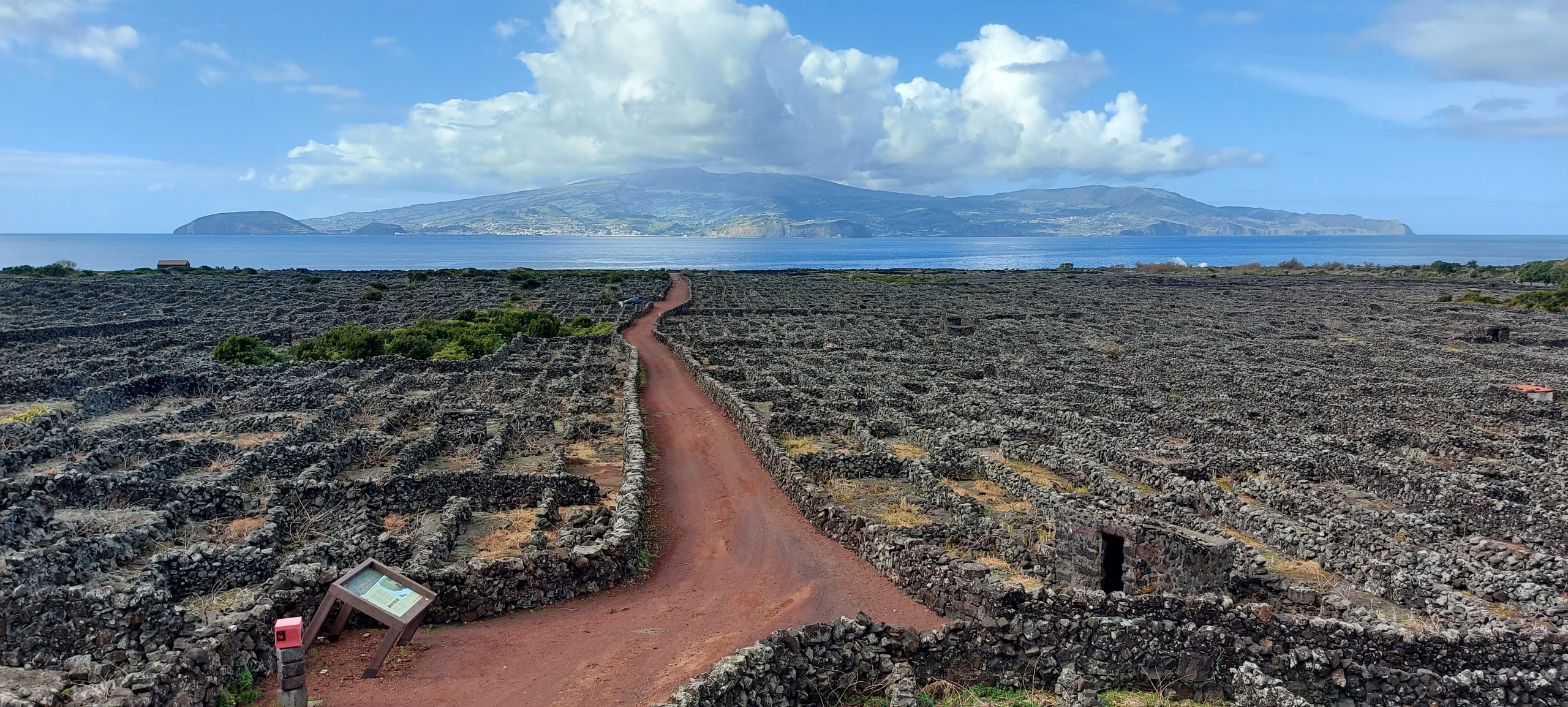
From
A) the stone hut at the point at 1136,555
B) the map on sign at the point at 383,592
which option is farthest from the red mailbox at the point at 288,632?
the stone hut at the point at 1136,555

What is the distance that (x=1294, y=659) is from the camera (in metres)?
10.1

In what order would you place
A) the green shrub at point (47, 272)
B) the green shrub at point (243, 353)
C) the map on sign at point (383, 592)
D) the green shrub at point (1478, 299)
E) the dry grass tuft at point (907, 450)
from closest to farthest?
the map on sign at point (383, 592) → the dry grass tuft at point (907, 450) → the green shrub at point (243, 353) → the green shrub at point (1478, 299) → the green shrub at point (47, 272)

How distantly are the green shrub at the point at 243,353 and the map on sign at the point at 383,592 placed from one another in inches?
1202

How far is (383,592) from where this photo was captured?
10.7m

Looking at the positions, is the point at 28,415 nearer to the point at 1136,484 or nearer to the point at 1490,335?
the point at 1136,484

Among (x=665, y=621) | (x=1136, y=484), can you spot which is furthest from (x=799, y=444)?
(x=665, y=621)

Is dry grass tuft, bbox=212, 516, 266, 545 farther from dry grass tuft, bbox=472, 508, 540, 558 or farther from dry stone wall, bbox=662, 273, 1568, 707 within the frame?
dry stone wall, bbox=662, 273, 1568, 707

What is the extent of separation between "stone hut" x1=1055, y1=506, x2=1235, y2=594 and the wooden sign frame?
9585 mm

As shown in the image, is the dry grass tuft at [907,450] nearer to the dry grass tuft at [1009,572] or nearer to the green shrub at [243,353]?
the dry grass tuft at [1009,572]

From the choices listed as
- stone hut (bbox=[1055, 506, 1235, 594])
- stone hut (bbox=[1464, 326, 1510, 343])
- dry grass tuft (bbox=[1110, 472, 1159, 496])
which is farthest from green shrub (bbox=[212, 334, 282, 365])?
stone hut (bbox=[1464, 326, 1510, 343])

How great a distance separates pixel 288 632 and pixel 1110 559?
446 inches

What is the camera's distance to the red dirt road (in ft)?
33.7

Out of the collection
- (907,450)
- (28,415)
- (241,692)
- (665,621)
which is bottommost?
(665,621)

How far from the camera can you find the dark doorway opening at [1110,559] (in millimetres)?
13172
